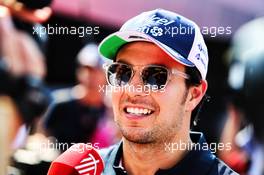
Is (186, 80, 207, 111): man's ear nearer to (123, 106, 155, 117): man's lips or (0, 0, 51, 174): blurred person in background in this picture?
(123, 106, 155, 117): man's lips

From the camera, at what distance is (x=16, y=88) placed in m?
1.62

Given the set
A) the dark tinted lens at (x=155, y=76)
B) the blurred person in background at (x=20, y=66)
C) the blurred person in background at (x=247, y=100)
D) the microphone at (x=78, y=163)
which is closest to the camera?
the microphone at (x=78, y=163)

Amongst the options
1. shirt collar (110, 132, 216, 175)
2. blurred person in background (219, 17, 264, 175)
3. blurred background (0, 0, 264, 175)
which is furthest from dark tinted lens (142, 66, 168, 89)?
blurred person in background (219, 17, 264, 175)

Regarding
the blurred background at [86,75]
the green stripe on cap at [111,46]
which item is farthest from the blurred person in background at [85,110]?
the green stripe on cap at [111,46]

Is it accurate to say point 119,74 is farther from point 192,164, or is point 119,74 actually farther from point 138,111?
point 192,164

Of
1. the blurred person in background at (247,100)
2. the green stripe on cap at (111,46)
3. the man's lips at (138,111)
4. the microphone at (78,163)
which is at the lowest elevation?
the blurred person in background at (247,100)

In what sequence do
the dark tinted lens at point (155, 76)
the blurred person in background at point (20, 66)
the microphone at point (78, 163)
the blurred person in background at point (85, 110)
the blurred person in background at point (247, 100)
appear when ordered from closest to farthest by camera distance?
1. the microphone at point (78, 163)
2. the dark tinted lens at point (155, 76)
3. the blurred person in background at point (20, 66)
4. the blurred person in background at point (85, 110)
5. the blurred person in background at point (247, 100)

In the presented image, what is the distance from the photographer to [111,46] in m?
1.34

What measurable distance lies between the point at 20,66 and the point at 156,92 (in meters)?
0.45

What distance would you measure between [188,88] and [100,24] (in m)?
0.49

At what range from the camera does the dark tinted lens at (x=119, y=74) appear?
4.29ft

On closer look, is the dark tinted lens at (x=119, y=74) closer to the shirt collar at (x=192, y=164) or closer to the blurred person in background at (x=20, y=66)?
the shirt collar at (x=192, y=164)

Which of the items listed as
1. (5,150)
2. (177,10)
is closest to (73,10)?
(177,10)

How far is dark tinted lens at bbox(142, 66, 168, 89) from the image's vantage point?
4.26 feet
